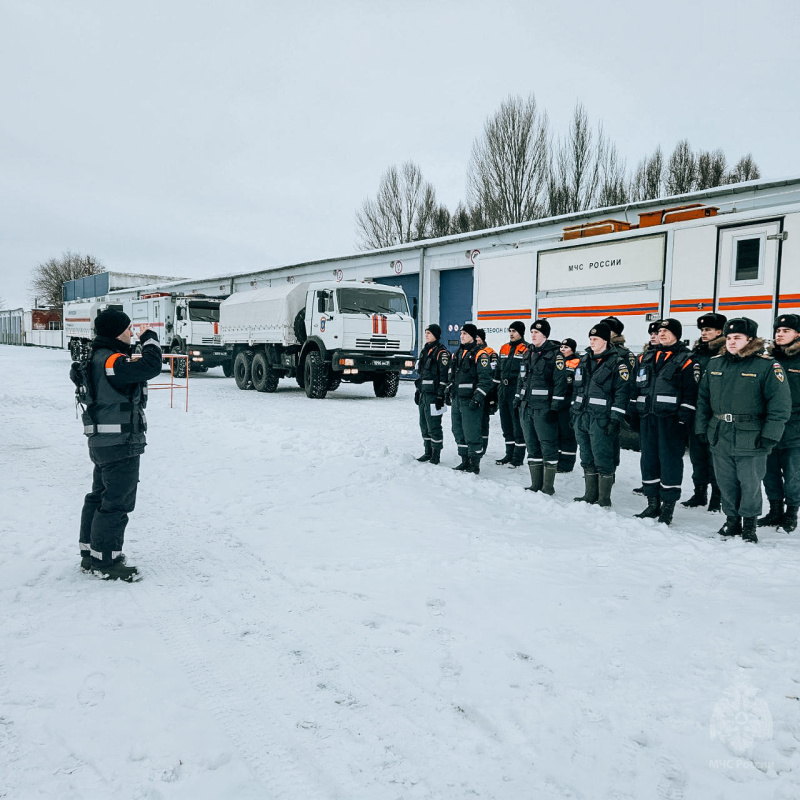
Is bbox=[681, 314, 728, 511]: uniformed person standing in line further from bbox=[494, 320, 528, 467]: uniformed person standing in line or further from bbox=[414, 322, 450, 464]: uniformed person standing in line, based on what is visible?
bbox=[414, 322, 450, 464]: uniformed person standing in line

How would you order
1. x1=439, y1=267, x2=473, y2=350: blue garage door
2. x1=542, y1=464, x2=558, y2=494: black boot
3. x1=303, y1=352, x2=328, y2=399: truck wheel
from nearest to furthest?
x1=542, y1=464, x2=558, y2=494: black boot
x1=303, y1=352, x2=328, y2=399: truck wheel
x1=439, y1=267, x2=473, y2=350: blue garage door

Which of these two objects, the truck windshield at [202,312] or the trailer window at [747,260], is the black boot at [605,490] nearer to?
the trailer window at [747,260]

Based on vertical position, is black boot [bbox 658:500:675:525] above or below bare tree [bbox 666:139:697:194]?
below

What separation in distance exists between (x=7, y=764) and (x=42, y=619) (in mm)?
1355

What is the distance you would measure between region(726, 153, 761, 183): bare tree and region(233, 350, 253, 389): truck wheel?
A: 32.0 metres

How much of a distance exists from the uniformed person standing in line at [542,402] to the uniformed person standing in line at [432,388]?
1173 mm

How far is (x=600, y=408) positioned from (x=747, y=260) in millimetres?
3577

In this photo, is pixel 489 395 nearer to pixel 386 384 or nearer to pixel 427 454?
pixel 427 454

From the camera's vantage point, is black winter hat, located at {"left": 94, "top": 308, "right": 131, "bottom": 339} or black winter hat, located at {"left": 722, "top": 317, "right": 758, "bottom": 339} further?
black winter hat, located at {"left": 722, "top": 317, "right": 758, "bottom": 339}

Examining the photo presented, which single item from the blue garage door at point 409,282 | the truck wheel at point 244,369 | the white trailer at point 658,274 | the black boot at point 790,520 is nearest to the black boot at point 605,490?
the black boot at point 790,520

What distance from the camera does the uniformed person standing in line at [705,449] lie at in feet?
20.4

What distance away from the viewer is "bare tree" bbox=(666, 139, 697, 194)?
116 ft

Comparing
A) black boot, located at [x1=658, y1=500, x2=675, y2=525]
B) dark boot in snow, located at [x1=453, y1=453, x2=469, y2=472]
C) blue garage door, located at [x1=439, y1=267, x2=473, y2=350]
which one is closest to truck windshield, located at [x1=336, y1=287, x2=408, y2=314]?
blue garage door, located at [x1=439, y1=267, x2=473, y2=350]

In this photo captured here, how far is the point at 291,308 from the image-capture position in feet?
52.5
